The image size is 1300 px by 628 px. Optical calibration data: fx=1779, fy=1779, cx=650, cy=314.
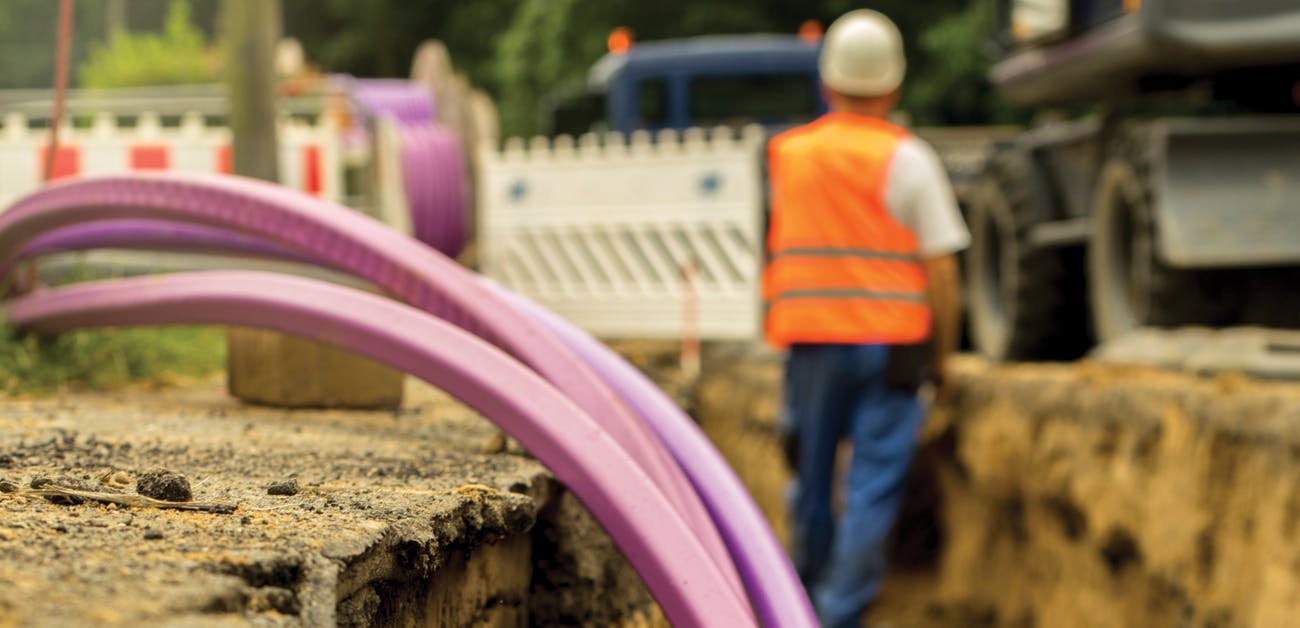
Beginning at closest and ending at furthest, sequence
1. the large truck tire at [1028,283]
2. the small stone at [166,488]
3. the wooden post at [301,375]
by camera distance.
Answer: the small stone at [166,488]
the wooden post at [301,375]
the large truck tire at [1028,283]

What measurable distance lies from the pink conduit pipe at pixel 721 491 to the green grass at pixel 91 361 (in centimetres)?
129

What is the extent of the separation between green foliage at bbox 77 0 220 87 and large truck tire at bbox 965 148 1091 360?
15432mm

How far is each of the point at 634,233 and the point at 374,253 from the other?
7818mm

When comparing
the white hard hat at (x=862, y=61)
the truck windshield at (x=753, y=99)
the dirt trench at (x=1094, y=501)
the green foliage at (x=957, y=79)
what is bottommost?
the dirt trench at (x=1094, y=501)

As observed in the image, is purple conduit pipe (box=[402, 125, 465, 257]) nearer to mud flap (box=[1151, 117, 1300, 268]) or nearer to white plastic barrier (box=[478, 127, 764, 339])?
white plastic barrier (box=[478, 127, 764, 339])

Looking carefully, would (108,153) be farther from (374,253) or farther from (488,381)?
(488,381)

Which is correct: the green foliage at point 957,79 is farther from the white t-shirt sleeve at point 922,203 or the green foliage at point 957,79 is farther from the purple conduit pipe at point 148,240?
the purple conduit pipe at point 148,240

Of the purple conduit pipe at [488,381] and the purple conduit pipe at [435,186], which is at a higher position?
the purple conduit pipe at [435,186]

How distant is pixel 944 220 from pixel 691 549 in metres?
2.68

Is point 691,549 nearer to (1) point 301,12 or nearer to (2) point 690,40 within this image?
(2) point 690,40

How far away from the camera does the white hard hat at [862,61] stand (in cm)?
518

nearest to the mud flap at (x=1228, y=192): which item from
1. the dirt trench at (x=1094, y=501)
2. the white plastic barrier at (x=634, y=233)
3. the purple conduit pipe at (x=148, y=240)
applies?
the dirt trench at (x=1094, y=501)

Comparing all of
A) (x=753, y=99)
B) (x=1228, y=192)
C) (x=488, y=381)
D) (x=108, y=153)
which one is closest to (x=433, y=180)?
(x=753, y=99)

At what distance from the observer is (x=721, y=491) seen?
314cm
